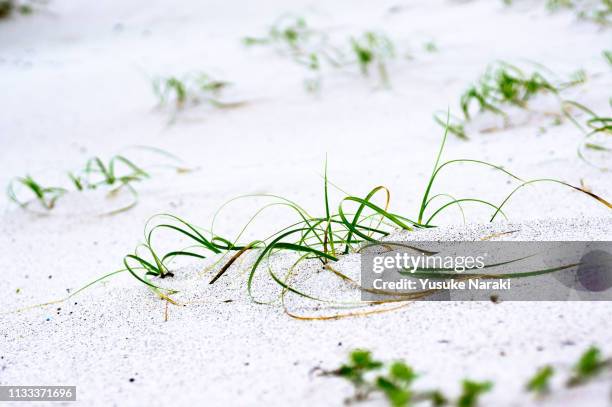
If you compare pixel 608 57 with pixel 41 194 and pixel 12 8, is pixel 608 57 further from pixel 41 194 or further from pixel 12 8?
pixel 12 8

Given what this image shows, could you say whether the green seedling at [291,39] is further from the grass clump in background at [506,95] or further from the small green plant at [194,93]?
the grass clump in background at [506,95]

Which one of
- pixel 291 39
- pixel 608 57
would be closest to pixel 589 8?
pixel 608 57

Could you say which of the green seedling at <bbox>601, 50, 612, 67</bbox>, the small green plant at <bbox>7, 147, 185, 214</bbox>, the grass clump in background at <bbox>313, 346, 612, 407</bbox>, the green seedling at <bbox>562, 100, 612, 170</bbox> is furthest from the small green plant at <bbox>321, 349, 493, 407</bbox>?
the green seedling at <bbox>601, 50, 612, 67</bbox>

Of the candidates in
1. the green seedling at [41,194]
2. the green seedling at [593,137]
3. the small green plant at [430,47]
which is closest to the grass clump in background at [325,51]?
the small green plant at [430,47]

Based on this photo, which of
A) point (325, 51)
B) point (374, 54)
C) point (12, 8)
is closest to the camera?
point (374, 54)

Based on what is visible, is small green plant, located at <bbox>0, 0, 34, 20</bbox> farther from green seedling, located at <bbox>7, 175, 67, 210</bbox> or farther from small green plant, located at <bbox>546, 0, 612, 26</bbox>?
small green plant, located at <bbox>546, 0, 612, 26</bbox>

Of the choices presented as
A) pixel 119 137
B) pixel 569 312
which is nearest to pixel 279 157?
pixel 119 137
